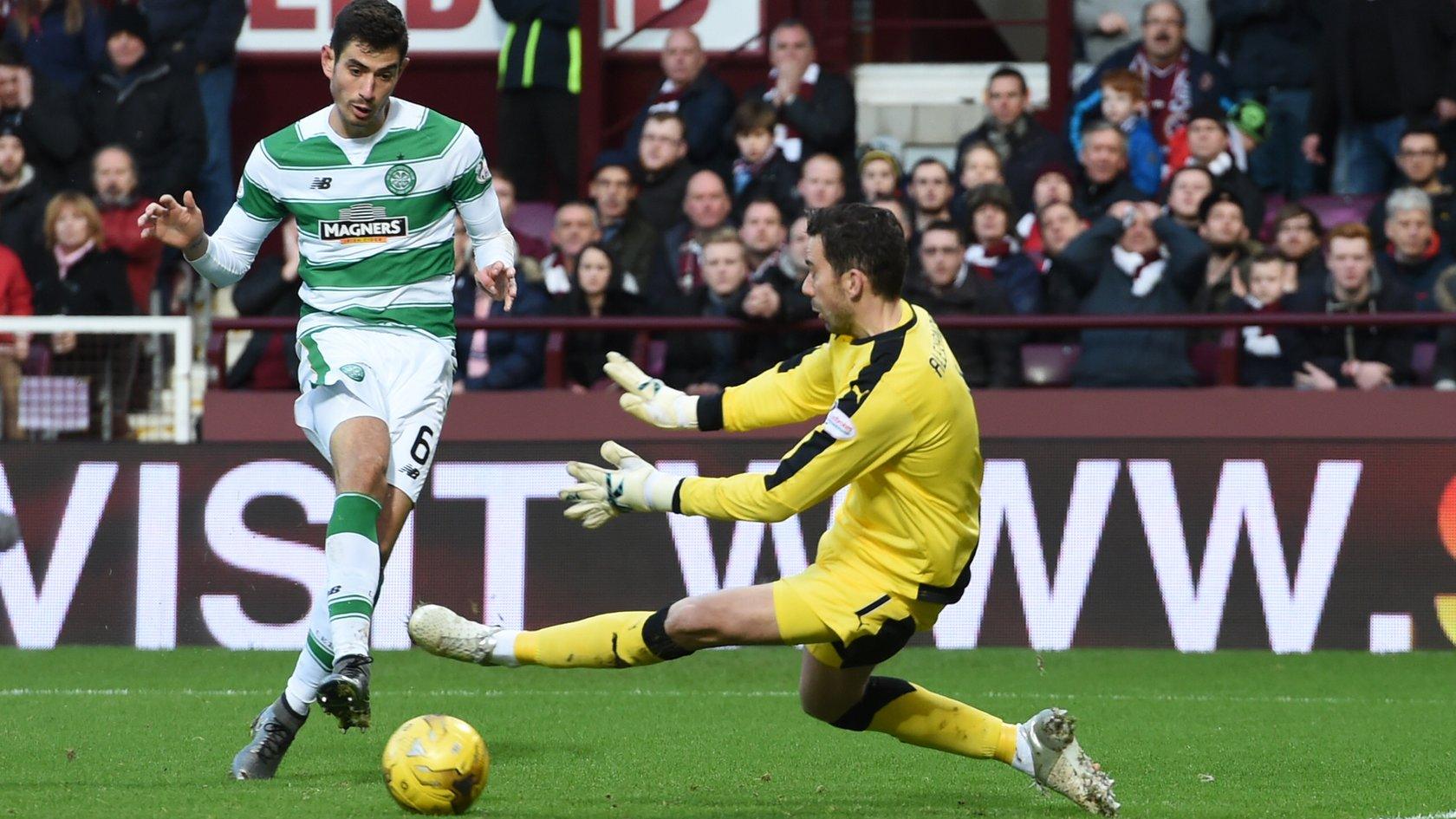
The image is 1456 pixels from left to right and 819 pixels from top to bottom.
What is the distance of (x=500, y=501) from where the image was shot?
10.6m

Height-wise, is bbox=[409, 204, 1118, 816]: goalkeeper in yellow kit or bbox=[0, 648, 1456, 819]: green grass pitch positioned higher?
bbox=[409, 204, 1118, 816]: goalkeeper in yellow kit

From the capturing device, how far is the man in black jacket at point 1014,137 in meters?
12.1

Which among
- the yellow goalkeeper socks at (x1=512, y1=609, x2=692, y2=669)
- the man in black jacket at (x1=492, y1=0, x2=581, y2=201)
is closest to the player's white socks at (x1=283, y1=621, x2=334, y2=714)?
the yellow goalkeeper socks at (x1=512, y1=609, x2=692, y2=669)

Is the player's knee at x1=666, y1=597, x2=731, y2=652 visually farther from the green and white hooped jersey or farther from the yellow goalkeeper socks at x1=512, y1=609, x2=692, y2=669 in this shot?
the green and white hooped jersey

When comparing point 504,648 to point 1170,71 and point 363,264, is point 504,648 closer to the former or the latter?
point 363,264

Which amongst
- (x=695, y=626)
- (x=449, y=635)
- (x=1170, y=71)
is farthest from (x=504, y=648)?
(x=1170, y=71)

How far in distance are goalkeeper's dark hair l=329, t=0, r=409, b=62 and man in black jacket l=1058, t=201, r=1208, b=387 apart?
5457 mm

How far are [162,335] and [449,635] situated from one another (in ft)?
18.9

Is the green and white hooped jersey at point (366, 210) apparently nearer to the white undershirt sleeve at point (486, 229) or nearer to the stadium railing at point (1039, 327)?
the white undershirt sleeve at point (486, 229)

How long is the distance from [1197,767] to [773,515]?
2.24 m

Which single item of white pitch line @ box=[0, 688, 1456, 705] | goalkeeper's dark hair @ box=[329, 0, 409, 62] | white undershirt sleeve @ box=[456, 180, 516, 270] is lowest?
white pitch line @ box=[0, 688, 1456, 705]

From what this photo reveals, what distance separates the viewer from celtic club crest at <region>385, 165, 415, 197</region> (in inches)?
260

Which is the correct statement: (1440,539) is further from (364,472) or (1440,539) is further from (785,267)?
(364,472)

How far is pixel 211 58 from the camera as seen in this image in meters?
13.4
